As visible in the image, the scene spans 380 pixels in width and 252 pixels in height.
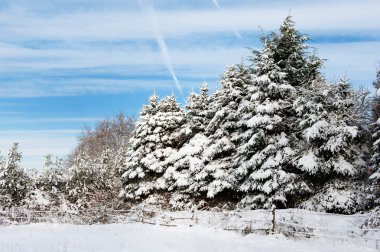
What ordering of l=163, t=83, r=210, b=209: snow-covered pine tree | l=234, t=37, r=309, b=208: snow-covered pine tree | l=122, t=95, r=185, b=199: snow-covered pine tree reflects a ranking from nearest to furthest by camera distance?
l=234, t=37, r=309, b=208: snow-covered pine tree
l=163, t=83, r=210, b=209: snow-covered pine tree
l=122, t=95, r=185, b=199: snow-covered pine tree

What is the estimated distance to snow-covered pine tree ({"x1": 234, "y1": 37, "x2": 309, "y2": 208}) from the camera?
25406mm

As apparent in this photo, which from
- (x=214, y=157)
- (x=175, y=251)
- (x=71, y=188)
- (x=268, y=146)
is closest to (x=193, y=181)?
(x=214, y=157)

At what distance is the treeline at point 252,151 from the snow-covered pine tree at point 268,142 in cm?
6

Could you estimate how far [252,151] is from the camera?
27.4 metres

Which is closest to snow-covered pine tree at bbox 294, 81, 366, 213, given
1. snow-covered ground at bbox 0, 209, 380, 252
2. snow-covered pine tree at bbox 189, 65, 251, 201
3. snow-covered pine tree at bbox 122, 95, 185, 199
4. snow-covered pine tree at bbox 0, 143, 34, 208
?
snow-covered ground at bbox 0, 209, 380, 252

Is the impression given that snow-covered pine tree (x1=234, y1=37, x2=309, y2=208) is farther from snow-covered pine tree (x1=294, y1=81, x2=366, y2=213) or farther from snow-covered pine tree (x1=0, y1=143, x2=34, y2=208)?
snow-covered pine tree (x1=0, y1=143, x2=34, y2=208)

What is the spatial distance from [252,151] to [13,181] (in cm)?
1596

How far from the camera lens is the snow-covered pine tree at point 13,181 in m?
30.0

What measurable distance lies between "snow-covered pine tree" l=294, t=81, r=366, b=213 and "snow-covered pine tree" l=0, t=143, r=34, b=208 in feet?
60.4

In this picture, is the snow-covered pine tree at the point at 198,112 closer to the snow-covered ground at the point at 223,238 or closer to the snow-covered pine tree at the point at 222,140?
the snow-covered pine tree at the point at 222,140

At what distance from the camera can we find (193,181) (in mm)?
31922

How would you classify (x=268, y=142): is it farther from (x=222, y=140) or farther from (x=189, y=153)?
(x=189, y=153)

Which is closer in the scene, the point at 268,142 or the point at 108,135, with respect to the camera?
the point at 268,142

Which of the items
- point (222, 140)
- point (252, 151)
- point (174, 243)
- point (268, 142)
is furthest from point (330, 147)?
point (174, 243)
